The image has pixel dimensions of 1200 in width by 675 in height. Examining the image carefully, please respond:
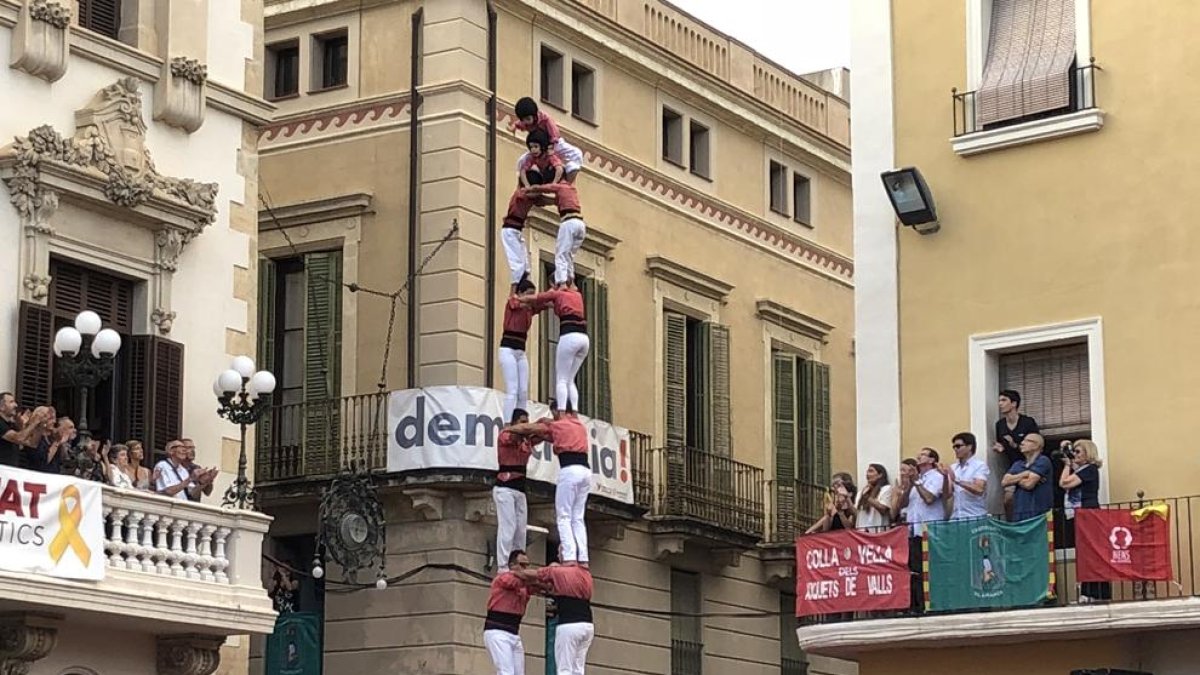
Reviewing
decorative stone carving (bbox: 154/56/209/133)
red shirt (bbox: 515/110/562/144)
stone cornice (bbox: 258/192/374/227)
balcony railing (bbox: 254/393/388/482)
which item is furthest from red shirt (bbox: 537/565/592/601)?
stone cornice (bbox: 258/192/374/227)

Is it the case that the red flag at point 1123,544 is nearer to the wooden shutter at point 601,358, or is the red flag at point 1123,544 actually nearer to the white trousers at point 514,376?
the white trousers at point 514,376

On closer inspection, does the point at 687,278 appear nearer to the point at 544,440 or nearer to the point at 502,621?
the point at 544,440

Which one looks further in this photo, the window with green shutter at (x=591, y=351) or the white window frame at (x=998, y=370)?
the window with green shutter at (x=591, y=351)

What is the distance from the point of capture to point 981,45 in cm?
2822

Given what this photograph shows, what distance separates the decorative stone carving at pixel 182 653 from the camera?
2758 cm

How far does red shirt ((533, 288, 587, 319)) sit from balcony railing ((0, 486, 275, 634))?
20.9 feet

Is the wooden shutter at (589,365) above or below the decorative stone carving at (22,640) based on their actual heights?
above

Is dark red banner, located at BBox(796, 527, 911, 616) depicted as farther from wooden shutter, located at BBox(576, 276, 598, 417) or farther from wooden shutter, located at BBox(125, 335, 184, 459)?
wooden shutter, located at BBox(576, 276, 598, 417)

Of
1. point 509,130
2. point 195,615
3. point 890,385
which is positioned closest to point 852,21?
point 890,385

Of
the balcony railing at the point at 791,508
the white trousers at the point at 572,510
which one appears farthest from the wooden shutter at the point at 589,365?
the white trousers at the point at 572,510

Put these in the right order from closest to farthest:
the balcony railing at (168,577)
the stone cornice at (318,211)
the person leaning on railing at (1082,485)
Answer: the balcony railing at (168,577) → the person leaning on railing at (1082,485) → the stone cornice at (318,211)

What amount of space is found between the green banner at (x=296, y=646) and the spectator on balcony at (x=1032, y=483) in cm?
1193

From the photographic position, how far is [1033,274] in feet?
89.6

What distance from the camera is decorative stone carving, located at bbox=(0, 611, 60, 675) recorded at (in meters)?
25.5
